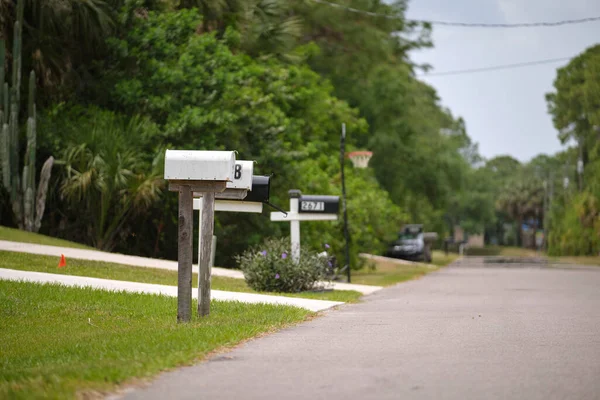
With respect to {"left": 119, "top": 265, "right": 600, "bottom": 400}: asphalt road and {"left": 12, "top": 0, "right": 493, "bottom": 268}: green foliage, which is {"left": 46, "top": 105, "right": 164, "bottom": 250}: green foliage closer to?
{"left": 12, "top": 0, "right": 493, "bottom": 268}: green foliage

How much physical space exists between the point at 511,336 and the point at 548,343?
2.79 feet

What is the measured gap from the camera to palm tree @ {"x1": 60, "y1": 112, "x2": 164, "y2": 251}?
30.1 meters

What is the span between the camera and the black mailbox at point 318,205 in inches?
982

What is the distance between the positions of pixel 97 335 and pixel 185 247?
5.65 feet

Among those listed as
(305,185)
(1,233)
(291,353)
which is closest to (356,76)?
(305,185)

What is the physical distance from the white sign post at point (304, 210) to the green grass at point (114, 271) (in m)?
1.70

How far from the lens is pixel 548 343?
12.4 metres

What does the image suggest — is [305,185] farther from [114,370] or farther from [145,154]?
[114,370]

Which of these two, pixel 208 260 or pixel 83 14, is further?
pixel 83 14

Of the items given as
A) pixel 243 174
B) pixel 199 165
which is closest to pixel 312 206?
pixel 243 174

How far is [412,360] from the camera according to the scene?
10.6m

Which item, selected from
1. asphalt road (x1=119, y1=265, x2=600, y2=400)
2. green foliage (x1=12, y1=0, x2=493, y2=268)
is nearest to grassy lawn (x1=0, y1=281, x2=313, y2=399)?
asphalt road (x1=119, y1=265, x2=600, y2=400)

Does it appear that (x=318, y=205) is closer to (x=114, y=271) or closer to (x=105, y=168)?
(x=114, y=271)

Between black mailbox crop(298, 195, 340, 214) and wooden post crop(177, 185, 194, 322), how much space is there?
10.9 m
